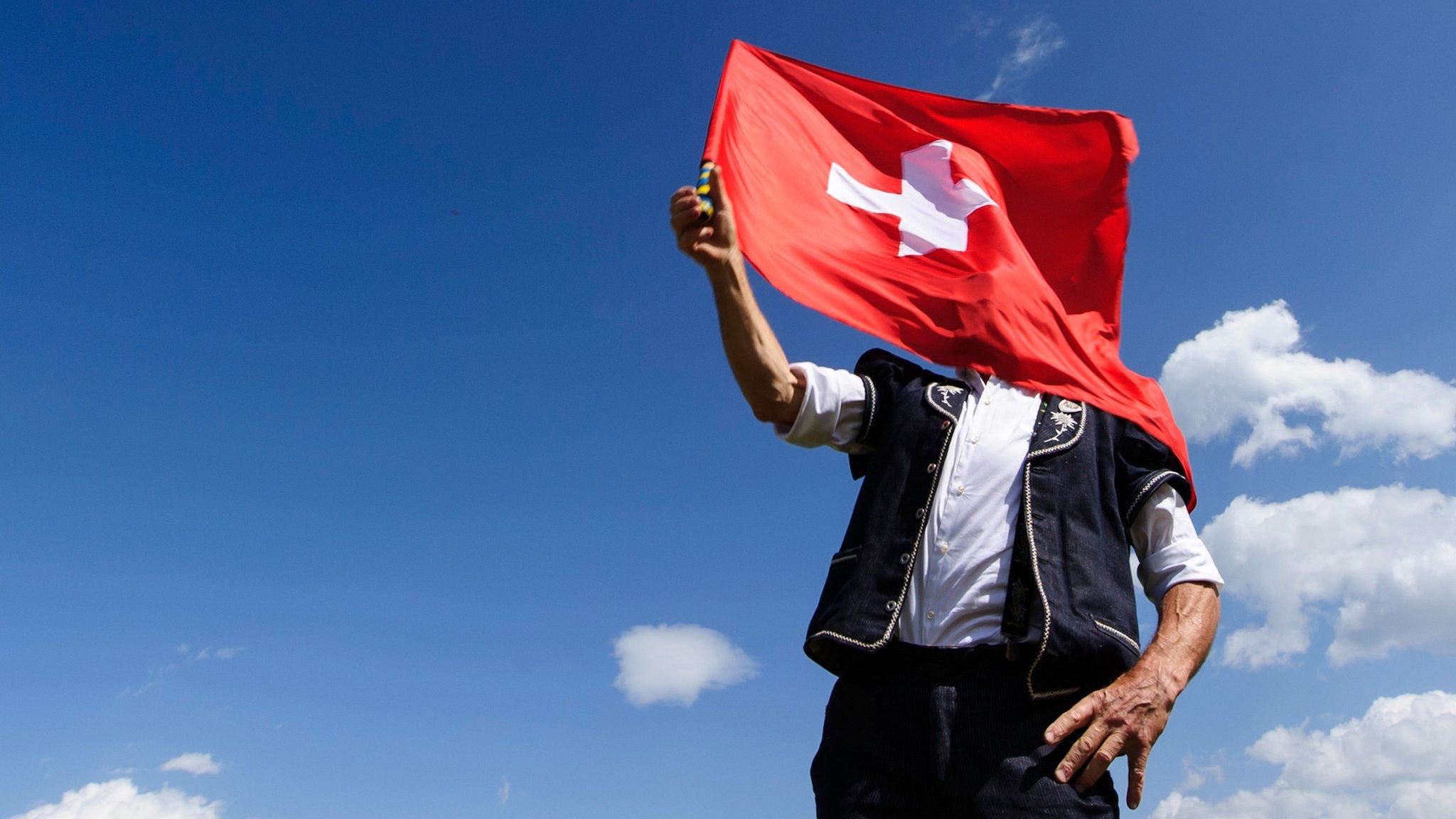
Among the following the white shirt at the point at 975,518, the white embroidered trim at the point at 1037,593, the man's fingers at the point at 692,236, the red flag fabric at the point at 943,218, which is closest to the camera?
the white embroidered trim at the point at 1037,593

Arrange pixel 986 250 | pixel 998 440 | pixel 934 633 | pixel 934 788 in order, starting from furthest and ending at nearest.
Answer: pixel 986 250
pixel 998 440
pixel 934 633
pixel 934 788

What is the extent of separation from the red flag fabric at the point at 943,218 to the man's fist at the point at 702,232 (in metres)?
0.28

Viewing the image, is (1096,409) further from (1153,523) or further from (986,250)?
(986,250)

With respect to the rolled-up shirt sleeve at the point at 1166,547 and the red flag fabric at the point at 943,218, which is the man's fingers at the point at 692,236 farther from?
the rolled-up shirt sleeve at the point at 1166,547

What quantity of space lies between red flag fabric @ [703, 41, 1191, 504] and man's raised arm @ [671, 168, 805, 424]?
0.90 feet

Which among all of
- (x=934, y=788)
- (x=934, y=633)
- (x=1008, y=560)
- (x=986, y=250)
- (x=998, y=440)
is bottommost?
(x=934, y=788)

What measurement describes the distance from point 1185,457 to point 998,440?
2.49 ft

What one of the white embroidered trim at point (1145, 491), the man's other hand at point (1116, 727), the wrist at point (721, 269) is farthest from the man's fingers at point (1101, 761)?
the wrist at point (721, 269)

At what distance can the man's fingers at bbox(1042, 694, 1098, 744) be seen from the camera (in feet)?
10.4

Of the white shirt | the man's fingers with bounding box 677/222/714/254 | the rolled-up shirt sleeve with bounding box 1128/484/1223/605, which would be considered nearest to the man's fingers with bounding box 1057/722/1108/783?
the white shirt

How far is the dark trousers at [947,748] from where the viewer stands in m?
3.14

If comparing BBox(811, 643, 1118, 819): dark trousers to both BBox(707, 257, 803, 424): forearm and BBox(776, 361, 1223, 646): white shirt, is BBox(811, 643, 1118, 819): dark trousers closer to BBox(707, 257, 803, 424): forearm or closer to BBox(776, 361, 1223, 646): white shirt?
BBox(776, 361, 1223, 646): white shirt

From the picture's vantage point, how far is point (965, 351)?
4.18 meters

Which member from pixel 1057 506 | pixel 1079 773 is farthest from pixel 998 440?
pixel 1079 773
